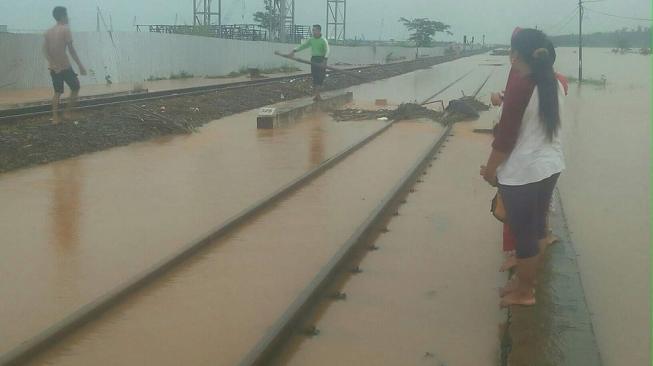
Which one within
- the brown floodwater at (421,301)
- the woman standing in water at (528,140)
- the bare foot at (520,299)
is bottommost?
the brown floodwater at (421,301)

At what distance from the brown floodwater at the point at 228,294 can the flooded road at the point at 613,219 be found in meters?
1.90

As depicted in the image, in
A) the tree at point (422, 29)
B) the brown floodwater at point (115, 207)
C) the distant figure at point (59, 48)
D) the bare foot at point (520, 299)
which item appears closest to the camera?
the bare foot at point (520, 299)

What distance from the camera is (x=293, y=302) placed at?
4496 millimetres

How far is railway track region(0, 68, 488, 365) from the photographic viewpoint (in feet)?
12.5

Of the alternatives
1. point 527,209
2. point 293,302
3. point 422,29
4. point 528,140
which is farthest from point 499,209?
point 422,29

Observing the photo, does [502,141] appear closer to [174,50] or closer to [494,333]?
[494,333]

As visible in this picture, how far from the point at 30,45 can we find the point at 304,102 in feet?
29.9

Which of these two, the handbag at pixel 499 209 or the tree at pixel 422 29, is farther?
the tree at pixel 422 29

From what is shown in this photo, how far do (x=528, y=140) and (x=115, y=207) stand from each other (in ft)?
14.8

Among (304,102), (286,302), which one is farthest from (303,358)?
(304,102)

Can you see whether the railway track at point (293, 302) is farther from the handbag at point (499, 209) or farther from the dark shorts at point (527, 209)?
the dark shorts at point (527, 209)

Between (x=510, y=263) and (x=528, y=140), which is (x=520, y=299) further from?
(x=528, y=140)

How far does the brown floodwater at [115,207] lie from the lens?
4863 mm

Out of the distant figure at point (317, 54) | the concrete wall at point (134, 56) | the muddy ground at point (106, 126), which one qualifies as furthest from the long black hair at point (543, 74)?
the concrete wall at point (134, 56)
